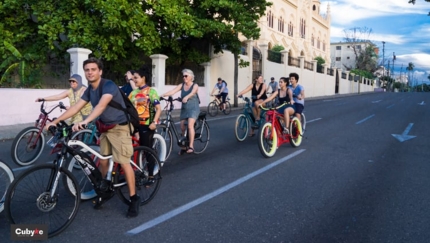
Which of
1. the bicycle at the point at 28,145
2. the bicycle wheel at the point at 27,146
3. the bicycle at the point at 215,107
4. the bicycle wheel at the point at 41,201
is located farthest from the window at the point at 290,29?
the bicycle wheel at the point at 41,201

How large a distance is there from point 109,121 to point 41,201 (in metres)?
1.09

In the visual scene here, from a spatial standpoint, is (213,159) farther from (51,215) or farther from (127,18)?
(127,18)

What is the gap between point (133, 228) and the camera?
4.13 metres

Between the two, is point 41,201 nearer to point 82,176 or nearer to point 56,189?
point 56,189

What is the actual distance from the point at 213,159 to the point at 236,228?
3684 millimetres

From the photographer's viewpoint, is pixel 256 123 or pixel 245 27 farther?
pixel 245 27

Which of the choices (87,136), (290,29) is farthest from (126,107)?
(290,29)

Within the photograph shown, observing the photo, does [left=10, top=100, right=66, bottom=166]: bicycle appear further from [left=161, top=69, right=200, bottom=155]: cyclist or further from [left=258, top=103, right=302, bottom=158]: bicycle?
[left=258, top=103, right=302, bottom=158]: bicycle

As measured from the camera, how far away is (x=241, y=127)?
10.2m

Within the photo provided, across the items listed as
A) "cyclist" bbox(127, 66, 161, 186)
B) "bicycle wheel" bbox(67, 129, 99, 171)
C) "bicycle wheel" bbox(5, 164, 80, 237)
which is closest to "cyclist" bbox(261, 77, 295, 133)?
"cyclist" bbox(127, 66, 161, 186)

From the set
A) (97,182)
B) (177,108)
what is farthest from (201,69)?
(97,182)

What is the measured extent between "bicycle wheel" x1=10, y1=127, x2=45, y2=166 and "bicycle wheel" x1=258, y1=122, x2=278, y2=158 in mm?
4407

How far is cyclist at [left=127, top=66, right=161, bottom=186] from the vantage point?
5.88 metres

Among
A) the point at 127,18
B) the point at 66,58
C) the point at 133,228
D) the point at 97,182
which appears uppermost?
the point at 127,18
